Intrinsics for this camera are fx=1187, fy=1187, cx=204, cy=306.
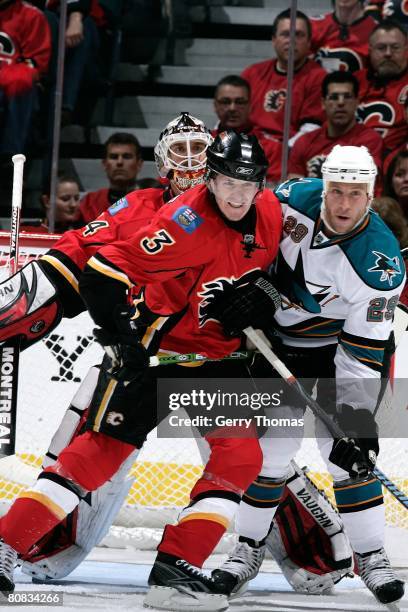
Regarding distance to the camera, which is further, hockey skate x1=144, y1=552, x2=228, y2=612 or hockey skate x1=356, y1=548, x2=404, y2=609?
hockey skate x1=356, y1=548, x2=404, y2=609

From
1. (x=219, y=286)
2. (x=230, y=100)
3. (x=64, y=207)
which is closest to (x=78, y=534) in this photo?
(x=219, y=286)

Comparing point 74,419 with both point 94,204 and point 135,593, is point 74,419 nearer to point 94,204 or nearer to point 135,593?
point 135,593

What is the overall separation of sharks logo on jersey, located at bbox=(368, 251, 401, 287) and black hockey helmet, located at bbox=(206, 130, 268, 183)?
0.34 metres

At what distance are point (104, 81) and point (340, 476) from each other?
7.10ft

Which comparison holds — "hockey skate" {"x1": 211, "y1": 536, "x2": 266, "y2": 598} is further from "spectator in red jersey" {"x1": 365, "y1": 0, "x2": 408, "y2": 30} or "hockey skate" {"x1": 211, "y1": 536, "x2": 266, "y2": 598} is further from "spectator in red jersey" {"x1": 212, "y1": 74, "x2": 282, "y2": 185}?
"spectator in red jersey" {"x1": 365, "y1": 0, "x2": 408, "y2": 30}

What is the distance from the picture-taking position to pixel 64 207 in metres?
4.26

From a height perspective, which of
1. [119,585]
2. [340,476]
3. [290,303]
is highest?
[290,303]

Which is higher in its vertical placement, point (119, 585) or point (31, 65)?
point (31, 65)

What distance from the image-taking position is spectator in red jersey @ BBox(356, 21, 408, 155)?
15.0 feet

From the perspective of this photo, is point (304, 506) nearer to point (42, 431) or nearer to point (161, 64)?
point (42, 431)

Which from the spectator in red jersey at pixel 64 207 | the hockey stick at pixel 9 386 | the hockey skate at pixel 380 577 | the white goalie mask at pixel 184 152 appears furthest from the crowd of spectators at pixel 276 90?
the hockey skate at pixel 380 577

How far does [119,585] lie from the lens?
3.11 m

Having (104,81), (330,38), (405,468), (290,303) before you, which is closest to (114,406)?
(290,303)

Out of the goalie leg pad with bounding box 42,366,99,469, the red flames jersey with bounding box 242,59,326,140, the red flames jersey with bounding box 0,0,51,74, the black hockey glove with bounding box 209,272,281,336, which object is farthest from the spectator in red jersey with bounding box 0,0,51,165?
the black hockey glove with bounding box 209,272,281,336
